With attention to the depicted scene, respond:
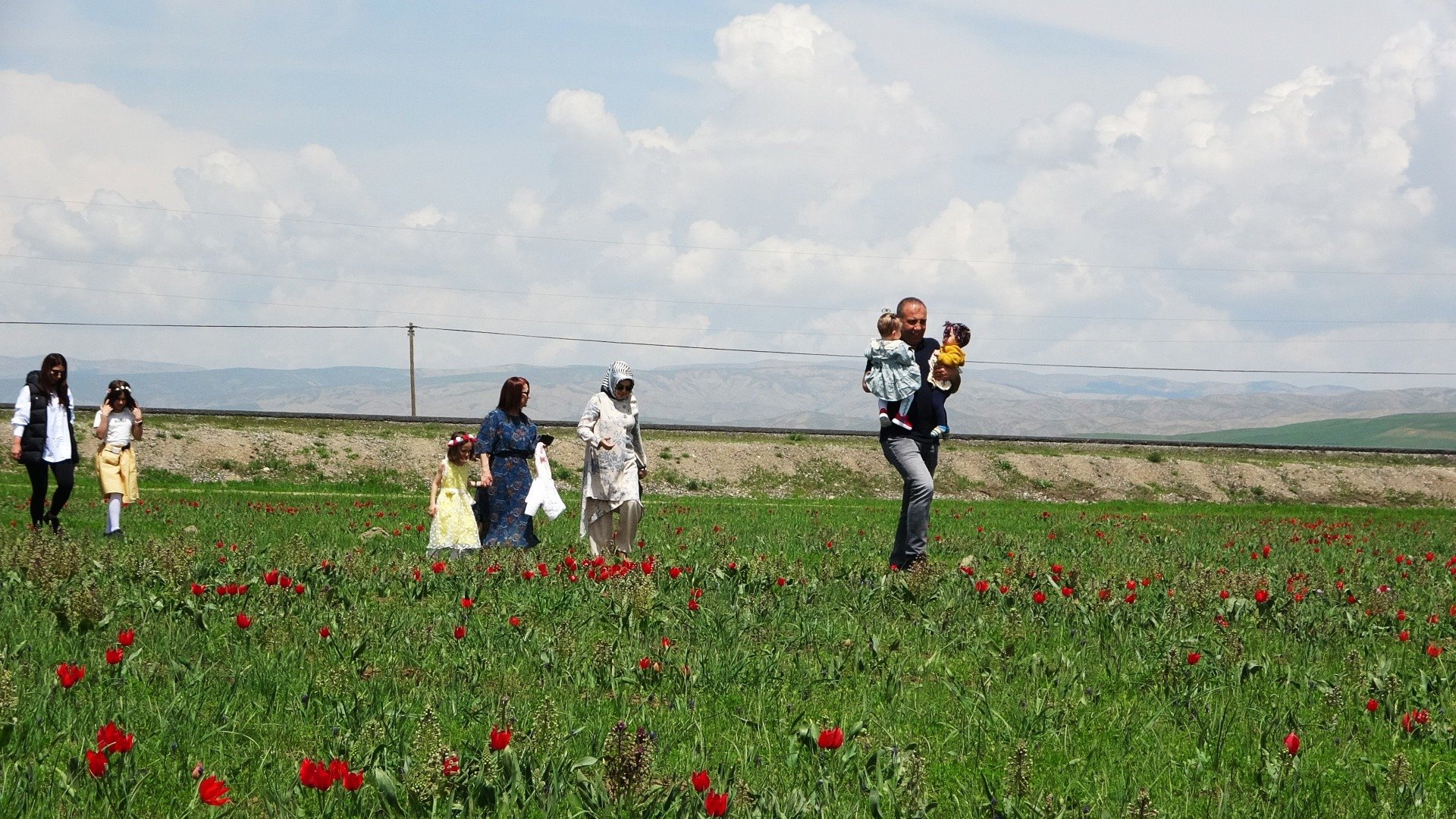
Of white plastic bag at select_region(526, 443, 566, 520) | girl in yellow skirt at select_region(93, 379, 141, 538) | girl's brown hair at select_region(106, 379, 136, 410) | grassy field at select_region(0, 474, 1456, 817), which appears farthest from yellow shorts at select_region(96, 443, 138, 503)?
white plastic bag at select_region(526, 443, 566, 520)

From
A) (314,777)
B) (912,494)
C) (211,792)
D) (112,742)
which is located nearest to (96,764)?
(112,742)

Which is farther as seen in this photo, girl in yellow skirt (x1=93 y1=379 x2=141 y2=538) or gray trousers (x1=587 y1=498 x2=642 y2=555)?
girl in yellow skirt (x1=93 y1=379 x2=141 y2=538)

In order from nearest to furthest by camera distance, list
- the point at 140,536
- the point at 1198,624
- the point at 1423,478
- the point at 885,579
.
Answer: the point at 1198,624, the point at 885,579, the point at 140,536, the point at 1423,478

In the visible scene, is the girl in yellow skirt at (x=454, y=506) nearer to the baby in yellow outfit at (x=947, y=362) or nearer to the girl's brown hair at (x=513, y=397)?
the girl's brown hair at (x=513, y=397)

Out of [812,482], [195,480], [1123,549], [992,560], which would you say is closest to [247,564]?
[992,560]

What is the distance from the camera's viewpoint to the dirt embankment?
35219mm

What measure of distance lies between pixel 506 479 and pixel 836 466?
27.5 m

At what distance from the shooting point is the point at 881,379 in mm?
10977

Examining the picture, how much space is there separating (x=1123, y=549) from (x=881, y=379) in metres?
4.78

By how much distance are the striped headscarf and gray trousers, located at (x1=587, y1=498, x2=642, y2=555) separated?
3.87 ft

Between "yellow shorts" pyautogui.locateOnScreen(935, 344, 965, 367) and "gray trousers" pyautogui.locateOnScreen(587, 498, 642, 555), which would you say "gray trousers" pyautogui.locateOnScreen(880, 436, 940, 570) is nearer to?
"yellow shorts" pyautogui.locateOnScreen(935, 344, 965, 367)

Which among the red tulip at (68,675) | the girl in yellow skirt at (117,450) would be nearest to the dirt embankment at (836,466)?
the girl in yellow skirt at (117,450)

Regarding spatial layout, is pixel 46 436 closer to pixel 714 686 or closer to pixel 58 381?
pixel 58 381

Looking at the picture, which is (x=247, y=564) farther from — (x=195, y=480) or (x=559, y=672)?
(x=195, y=480)
